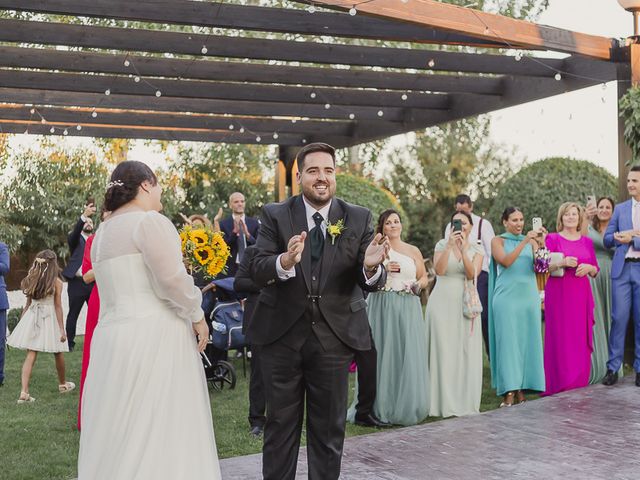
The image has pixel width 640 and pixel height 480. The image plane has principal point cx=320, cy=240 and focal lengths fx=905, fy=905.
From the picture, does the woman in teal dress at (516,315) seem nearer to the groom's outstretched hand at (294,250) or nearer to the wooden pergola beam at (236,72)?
the wooden pergola beam at (236,72)

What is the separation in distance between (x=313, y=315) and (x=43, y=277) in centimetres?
556

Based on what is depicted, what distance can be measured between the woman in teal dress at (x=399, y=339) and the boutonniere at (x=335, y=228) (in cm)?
306

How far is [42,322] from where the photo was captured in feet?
30.0

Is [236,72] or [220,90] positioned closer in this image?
[236,72]

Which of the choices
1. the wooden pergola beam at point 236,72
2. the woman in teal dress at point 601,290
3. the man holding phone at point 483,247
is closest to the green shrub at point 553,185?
the wooden pergola beam at point 236,72

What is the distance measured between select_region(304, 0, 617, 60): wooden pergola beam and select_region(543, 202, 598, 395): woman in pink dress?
1695 millimetres

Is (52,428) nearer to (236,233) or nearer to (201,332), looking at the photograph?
(201,332)

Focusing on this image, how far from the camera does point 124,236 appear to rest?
4367 millimetres

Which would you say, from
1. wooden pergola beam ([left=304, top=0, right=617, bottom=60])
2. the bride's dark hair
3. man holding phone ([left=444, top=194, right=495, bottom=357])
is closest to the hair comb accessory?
the bride's dark hair

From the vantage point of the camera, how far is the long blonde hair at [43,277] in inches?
363

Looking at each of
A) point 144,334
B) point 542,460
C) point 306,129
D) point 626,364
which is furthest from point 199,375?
point 306,129

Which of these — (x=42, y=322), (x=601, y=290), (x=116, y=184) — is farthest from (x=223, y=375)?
(x=116, y=184)

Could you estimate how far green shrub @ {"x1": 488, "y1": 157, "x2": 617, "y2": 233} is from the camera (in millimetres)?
16953

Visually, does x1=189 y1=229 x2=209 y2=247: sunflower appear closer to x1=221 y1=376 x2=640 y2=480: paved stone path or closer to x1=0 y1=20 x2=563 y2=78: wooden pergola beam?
x1=221 y1=376 x2=640 y2=480: paved stone path
